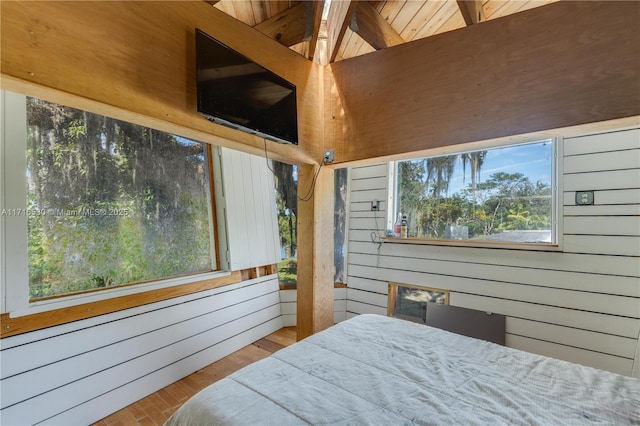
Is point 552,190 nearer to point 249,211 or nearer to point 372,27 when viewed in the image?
point 372,27

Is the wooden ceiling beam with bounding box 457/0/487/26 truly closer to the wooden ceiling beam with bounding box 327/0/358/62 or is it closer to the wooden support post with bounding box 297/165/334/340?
the wooden ceiling beam with bounding box 327/0/358/62

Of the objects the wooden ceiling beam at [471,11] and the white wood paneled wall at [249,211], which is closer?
the wooden ceiling beam at [471,11]

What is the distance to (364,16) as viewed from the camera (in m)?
2.00

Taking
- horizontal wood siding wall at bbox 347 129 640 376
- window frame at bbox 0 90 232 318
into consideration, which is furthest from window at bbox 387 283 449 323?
window frame at bbox 0 90 232 318

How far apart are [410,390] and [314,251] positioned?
1.43 m

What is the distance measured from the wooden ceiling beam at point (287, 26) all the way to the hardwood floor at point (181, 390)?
2.87 m

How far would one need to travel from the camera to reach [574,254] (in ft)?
7.06

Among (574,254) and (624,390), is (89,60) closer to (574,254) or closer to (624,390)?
(624,390)

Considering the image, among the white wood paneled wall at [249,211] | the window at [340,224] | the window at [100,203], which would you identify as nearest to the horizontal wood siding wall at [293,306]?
the window at [340,224]

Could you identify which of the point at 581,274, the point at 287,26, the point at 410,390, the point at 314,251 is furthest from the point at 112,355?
the point at 581,274

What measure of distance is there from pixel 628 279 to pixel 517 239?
72cm

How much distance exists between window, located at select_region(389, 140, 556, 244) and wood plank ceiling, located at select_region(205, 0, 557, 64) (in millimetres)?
1211

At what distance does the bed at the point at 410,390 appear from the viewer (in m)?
0.97

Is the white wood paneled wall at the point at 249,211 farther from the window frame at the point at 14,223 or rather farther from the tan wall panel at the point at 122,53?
the window frame at the point at 14,223
